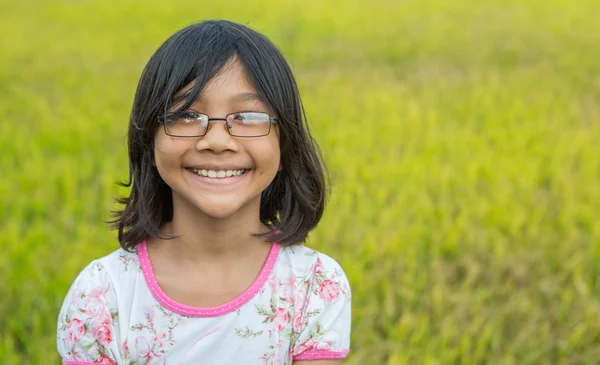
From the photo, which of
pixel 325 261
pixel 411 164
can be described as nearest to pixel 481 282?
pixel 411 164

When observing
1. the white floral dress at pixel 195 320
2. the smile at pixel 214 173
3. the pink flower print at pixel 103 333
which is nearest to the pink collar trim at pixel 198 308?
the white floral dress at pixel 195 320

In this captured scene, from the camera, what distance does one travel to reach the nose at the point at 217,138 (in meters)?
1.61

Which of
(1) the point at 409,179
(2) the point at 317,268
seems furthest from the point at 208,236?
(1) the point at 409,179

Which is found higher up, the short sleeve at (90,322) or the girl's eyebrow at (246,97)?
the girl's eyebrow at (246,97)

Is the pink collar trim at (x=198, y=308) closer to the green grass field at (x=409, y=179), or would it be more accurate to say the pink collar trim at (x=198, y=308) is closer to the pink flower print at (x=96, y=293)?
the pink flower print at (x=96, y=293)

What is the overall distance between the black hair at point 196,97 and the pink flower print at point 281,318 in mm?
141

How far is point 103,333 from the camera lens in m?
1.70

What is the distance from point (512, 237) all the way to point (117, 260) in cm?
204

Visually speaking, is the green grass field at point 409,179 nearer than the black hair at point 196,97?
No

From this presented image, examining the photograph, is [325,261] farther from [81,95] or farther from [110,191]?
[81,95]

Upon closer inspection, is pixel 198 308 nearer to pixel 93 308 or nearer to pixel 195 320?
pixel 195 320

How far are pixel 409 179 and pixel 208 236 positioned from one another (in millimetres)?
2297

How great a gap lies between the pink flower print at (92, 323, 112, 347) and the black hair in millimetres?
173

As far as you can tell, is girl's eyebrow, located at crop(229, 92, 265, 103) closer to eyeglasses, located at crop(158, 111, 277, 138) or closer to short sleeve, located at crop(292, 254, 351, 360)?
eyeglasses, located at crop(158, 111, 277, 138)
